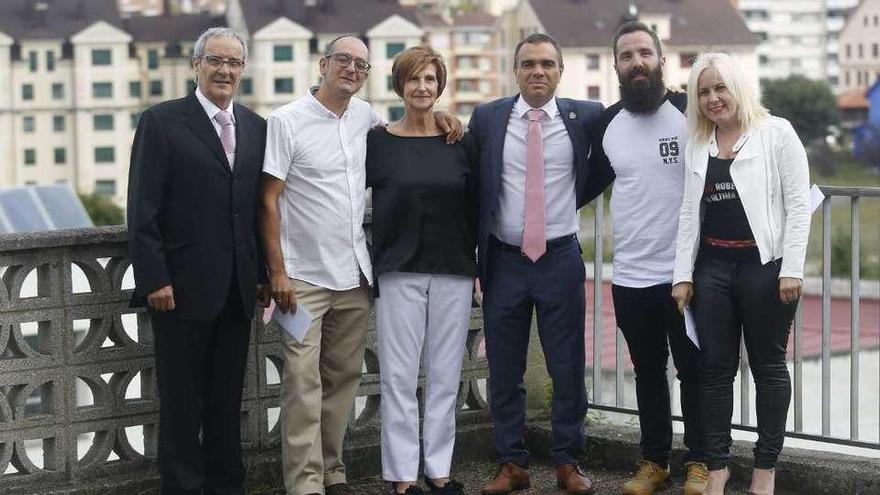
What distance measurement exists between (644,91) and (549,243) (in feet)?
2.08

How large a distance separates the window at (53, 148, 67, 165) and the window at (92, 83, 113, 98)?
13.8ft

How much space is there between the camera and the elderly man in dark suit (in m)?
5.02

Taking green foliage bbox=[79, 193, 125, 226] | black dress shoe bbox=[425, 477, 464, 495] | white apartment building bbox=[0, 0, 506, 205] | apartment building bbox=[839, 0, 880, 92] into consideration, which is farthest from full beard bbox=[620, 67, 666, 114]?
apartment building bbox=[839, 0, 880, 92]

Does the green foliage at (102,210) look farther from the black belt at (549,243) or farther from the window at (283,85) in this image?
the black belt at (549,243)

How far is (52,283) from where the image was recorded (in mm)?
5371

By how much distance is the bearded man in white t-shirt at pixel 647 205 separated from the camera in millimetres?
5348

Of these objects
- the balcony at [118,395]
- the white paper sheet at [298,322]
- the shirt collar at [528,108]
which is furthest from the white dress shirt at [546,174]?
the white paper sheet at [298,322]

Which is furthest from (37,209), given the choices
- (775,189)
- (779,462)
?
(775,189)

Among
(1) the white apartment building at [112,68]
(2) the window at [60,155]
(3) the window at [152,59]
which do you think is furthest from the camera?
(3) the window at [152,59]

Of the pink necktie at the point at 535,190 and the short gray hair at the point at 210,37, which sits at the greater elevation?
the short gray hair at the point at 210,37

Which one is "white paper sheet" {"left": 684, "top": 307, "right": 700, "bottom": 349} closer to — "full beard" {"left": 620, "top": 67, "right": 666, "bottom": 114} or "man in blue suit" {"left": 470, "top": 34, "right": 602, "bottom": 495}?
"man in blue suit" {"left": 470, "top": 34, "right": 602, "bottom": 495}

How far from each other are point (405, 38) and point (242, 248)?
331 ft

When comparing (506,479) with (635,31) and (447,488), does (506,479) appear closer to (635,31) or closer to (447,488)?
(447,488)

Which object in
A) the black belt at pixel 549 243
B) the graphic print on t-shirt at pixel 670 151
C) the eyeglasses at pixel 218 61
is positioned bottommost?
the black belt at pixel 549 243
